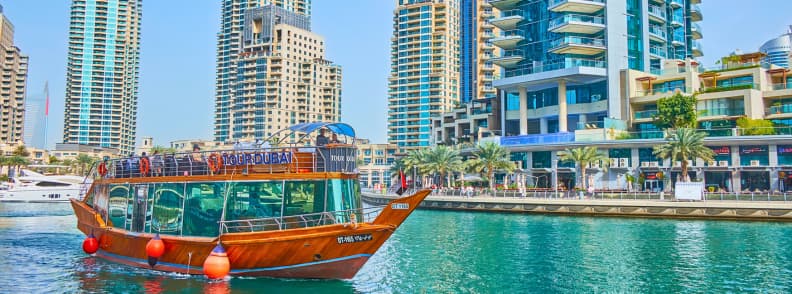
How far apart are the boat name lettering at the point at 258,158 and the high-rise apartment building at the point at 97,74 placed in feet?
521

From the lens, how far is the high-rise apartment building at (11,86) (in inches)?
5635

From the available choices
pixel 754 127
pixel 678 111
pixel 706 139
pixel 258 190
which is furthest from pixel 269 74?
pixel 258 190

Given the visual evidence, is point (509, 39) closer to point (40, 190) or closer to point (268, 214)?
point (40, 190)

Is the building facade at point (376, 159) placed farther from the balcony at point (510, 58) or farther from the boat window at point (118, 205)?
the boat window at point (118, 205)

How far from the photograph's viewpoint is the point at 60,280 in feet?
75.8

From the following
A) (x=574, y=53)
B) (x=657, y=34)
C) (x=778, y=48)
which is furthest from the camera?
(x=778, y=48)

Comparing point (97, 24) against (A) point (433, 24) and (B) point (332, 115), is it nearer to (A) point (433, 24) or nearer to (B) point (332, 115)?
(B) point (332, 115)

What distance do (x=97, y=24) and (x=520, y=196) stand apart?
5693 inches

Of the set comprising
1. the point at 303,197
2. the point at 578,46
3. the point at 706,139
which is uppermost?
the point at 578,46

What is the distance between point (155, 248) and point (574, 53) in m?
60.0

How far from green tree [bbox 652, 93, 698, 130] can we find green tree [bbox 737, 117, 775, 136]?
13.7 ft

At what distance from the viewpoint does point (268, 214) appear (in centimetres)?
2106

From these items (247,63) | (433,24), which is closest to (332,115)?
(247,63)

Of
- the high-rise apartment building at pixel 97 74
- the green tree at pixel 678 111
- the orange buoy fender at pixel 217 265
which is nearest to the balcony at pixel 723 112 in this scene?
the green tree at pixel 678 111
